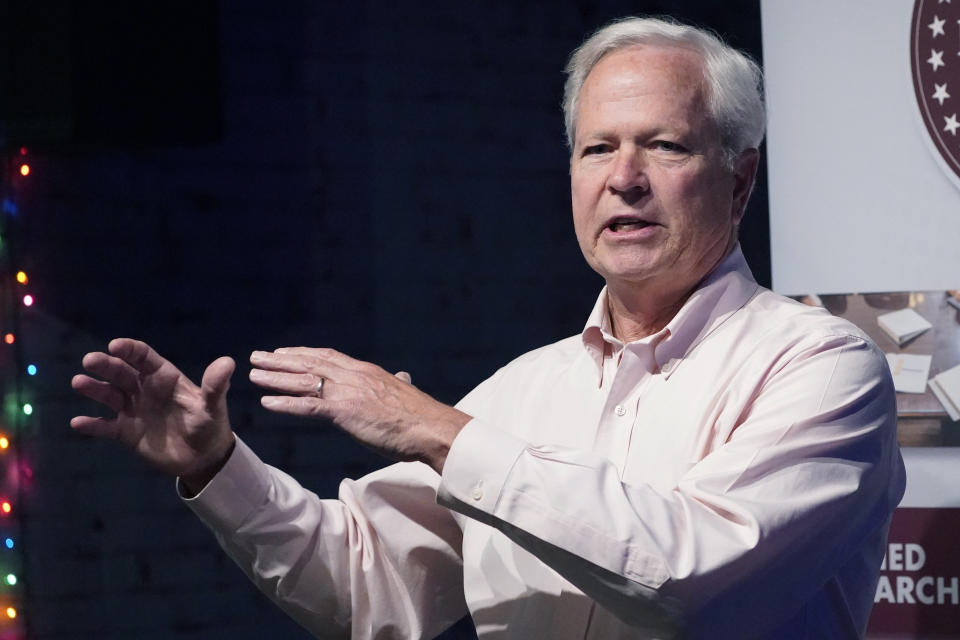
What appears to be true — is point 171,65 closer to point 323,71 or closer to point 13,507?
point 323,71

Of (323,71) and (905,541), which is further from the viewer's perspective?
(323,71)

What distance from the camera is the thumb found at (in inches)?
60.5

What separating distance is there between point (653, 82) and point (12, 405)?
62.4 inches

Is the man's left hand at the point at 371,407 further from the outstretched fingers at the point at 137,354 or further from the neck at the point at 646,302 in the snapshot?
the neck at the point at 646,302

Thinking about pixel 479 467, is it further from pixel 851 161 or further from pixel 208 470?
pixel 851 161

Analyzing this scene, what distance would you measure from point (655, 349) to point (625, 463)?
0.60 feet

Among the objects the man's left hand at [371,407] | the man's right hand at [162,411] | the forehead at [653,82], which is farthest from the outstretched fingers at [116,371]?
the forehead at [653,82]

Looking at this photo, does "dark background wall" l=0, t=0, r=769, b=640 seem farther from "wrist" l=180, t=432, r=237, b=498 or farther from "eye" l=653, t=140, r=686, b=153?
A: "eye" l=653, t=140, r=686, b=153

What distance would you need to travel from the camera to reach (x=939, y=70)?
2090mm

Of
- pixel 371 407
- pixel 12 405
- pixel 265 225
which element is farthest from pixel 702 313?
pixel 12 405

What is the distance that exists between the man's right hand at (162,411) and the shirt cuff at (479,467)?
1.29ft

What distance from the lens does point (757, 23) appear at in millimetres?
2963

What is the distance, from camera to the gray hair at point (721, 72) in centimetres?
173

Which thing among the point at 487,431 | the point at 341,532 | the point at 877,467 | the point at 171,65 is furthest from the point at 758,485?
the point at 171,65
